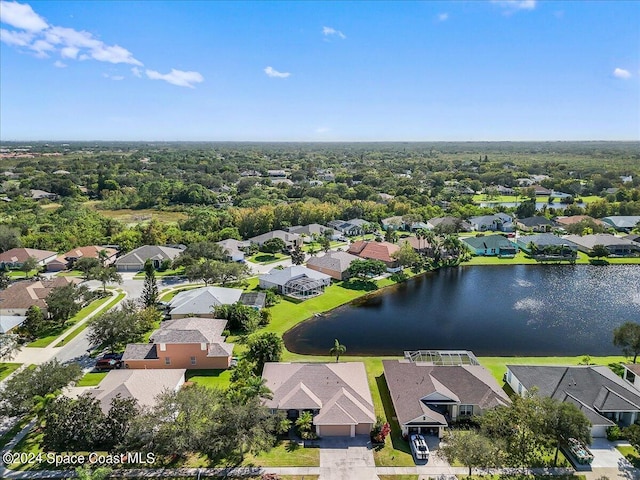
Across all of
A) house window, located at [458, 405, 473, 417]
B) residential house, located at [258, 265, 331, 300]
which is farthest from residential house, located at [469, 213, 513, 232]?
house window, located at [458, 405, 473, 417]

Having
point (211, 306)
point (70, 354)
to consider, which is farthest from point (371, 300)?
point (70, 354)

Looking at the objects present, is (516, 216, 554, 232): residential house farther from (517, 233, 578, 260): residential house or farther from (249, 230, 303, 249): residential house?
(249, 230, 303, 249): residential house

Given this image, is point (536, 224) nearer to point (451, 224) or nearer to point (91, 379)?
point (451, 224)

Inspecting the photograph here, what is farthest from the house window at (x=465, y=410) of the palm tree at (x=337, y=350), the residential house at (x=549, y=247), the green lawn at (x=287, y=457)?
the residential house at (x=549, y=247)

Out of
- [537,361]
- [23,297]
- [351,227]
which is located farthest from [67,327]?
[351,227]

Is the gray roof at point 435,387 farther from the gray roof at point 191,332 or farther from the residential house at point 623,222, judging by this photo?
the residential house at point 623,222
